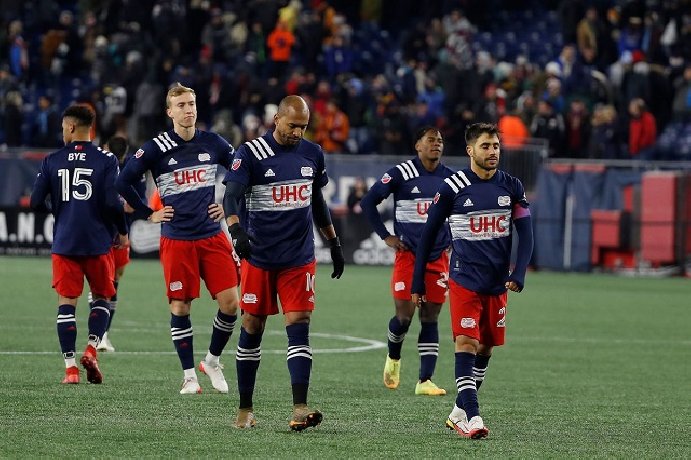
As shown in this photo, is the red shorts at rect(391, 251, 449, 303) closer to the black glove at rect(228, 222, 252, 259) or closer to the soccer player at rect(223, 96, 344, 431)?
the soccer player at rect(223, 96, 344, 431)

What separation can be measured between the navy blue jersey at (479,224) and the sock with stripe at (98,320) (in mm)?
4184

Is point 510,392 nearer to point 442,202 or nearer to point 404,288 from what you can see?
point 404,288

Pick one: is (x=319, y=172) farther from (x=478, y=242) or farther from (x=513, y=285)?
(x=513, y=285)

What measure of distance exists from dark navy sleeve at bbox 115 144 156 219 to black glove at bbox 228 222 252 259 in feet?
8.41

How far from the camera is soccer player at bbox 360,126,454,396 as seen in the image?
516 inches

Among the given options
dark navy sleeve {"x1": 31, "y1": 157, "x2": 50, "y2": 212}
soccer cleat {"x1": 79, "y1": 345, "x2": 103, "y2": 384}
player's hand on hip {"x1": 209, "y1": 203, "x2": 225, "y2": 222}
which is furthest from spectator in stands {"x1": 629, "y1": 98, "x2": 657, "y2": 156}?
soccer cleat {"x1": 79, "y1": 345, "x2": 103, "y2": 384}

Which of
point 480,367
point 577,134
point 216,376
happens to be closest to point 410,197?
point 216,376

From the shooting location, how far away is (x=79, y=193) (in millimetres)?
12648

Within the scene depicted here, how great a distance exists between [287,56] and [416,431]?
1074 inches

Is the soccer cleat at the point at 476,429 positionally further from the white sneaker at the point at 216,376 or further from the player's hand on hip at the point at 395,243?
the player's hand on hip at the point at 395,243

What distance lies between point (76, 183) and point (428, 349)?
3.32m

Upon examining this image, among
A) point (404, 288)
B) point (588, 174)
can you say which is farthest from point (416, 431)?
point (588, 174)

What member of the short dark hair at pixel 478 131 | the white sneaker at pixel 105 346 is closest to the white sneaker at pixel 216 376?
the white sneaker at pixel 105 346

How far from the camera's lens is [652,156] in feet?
106
